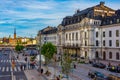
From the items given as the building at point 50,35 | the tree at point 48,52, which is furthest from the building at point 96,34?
the building at point 50,35

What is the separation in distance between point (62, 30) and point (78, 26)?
790 inches

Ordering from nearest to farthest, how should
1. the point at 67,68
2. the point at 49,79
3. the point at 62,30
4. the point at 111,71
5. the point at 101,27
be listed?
the point at 67,68
the point at 49,79
the point at 111,71
the point at 101,27
the point at 62,30

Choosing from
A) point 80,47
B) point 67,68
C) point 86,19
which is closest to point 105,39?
point 86,19

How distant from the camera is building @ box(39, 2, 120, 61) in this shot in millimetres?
76625

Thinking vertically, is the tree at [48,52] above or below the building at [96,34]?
below

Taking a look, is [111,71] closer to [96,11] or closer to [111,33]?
[111,33]

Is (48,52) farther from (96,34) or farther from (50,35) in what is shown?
(50,35)

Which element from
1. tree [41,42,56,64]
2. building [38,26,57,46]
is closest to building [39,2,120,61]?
tree [41,42,56,64]

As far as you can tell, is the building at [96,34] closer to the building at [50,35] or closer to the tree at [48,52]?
the tree at [48,52]

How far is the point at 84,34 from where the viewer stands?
304 ft

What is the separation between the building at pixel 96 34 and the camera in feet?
251

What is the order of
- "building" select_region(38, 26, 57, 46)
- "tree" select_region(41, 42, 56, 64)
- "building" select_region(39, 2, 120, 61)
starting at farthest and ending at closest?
"building" select_region(38, 26, 57, 46)
"building" select_region(39, 2, 120, 61)
"tree" select_region(41, 42, 56, 64)

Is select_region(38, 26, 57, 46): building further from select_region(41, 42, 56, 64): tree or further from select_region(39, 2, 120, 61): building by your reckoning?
select_region(41, 42, 56, 64): tree

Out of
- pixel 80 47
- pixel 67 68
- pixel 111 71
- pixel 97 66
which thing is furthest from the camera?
pixel 80 47
